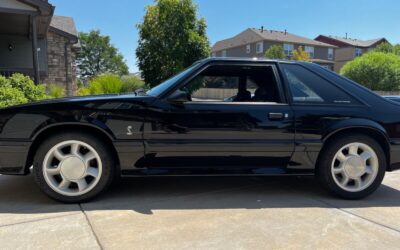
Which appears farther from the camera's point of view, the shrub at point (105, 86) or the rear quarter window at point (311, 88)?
the shrub at point (105, 86)

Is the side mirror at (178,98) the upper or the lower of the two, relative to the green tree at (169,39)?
lower

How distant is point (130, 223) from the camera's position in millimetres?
3238

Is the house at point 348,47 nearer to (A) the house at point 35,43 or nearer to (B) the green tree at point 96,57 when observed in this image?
(B) the green tree at point 96,57

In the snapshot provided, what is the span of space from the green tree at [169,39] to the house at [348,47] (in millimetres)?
43882

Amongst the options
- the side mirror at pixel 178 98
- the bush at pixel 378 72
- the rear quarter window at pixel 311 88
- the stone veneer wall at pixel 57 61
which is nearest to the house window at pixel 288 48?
the bush at pixel 378 72

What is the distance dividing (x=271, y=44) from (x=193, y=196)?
165 feet

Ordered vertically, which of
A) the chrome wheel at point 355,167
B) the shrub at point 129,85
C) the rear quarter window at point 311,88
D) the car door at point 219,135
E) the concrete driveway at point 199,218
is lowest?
the concrete driveway at point 199,218

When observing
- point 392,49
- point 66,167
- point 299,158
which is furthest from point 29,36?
point 392,49

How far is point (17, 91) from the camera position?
780cm

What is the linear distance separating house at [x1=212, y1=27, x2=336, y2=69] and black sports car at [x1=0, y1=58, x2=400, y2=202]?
47592 millimetres

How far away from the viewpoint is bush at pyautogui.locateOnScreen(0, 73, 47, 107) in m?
7.25

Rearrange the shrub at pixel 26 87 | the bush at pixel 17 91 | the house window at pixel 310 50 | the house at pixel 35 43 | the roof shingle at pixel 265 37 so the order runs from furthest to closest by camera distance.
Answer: the house window at pixel 310 50 → the roof shingle at pixel 265 37 → the house at pixel 35 43 → the shrub at pixel 26 87 → the bush at pixel 17 91

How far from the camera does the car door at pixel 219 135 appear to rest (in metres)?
3.72

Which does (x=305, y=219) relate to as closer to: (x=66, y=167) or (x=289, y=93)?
(x=289, y=93)
